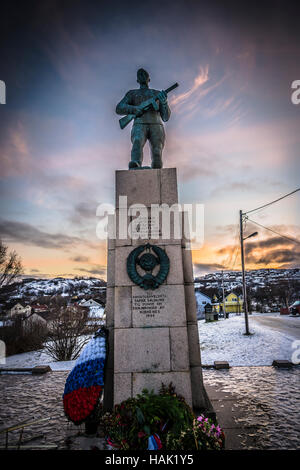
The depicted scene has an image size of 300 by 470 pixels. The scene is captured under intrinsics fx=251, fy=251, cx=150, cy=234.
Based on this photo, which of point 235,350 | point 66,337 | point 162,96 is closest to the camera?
point 162,96

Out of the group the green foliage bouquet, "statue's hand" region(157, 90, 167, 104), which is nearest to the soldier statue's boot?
"statue's hand" region(157, 90, 167, 104)

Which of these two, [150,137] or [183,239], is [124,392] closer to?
[183,239]

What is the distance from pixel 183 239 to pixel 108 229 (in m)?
1.70

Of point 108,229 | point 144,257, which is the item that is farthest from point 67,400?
point 108,229

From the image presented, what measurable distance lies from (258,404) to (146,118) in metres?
7.10

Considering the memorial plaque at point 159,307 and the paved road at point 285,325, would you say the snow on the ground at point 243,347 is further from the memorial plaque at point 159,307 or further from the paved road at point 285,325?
the memorial plaque at point 159,307

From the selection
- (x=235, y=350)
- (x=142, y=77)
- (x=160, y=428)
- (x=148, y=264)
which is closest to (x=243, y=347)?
(x=235, y=350)

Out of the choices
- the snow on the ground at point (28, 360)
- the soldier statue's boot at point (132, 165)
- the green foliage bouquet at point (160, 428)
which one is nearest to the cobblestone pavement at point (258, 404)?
the green foliage bouquet at point (160, 428)

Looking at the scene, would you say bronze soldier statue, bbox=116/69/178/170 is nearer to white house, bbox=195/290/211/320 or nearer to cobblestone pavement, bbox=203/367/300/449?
cobblestone pavement, bbox=203/367/300/449

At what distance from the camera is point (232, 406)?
5.49m

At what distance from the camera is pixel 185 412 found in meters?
3.53

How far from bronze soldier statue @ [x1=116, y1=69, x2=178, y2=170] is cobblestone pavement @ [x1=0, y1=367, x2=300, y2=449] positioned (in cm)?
552

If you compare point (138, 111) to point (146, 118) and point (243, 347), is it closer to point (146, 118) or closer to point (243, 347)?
point (146, 118)

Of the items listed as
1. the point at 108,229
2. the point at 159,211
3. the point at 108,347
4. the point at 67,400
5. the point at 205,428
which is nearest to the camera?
the point at 205,428
